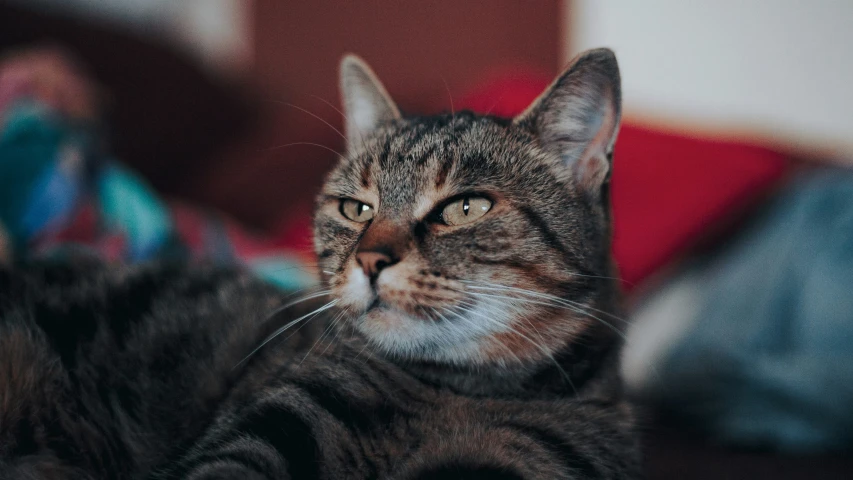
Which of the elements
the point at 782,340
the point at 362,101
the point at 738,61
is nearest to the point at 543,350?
the point at 362,101

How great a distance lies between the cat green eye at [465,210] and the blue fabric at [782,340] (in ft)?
2.72

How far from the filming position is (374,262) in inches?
31.4

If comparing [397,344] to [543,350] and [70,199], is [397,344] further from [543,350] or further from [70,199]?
[70,199]

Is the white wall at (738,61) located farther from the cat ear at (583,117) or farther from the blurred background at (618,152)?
the cat ear at (583,117)

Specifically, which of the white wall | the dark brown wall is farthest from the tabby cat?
the white wall

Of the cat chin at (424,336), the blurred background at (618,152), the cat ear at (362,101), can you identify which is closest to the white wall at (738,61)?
the blurred background at (618,152)

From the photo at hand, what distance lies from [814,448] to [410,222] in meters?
1.00

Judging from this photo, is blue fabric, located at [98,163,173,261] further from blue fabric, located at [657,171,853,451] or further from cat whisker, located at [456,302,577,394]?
blue fabric, located at [657,171,853,451]

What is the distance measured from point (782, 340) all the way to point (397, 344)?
107 cm

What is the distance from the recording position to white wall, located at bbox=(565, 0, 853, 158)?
8.32 ft

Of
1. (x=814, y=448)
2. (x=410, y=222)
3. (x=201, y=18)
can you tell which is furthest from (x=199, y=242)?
(x=201, y=18)

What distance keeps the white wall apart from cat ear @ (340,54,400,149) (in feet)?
5.02

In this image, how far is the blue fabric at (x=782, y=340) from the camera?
1.26 metres

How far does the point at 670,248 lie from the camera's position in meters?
1.97
